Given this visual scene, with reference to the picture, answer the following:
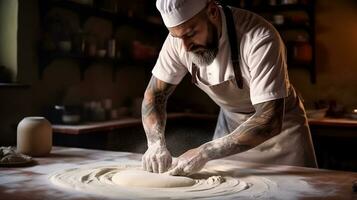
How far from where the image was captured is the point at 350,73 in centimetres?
463

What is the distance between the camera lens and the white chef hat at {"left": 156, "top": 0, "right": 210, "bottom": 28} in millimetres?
1888

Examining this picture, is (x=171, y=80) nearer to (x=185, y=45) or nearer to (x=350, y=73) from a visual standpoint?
(x=185, y=45)

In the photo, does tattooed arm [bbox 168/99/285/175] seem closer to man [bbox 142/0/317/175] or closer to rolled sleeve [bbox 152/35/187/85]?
man [bbox 142/0/317/175]

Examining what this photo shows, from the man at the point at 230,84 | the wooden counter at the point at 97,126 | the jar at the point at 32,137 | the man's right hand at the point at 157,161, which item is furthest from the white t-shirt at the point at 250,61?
the wooden counter at the point at 97,126

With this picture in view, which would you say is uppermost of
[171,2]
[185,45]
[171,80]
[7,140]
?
[171,2]

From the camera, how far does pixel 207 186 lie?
5.26ft

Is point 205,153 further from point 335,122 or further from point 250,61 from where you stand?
point 335,122

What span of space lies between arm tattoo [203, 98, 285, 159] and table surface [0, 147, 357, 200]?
0.13 metres

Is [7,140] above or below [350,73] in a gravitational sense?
below

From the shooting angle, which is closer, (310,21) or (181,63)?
(181,63)

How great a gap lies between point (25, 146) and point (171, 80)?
0.79m

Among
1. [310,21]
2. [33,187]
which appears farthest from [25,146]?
[310,21]

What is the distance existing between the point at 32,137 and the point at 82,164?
0.32 meters

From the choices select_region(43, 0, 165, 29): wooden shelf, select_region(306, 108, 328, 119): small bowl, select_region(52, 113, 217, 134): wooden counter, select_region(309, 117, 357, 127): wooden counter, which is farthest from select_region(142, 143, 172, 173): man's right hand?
select_region(306, 108, 328, 119): small bowl
